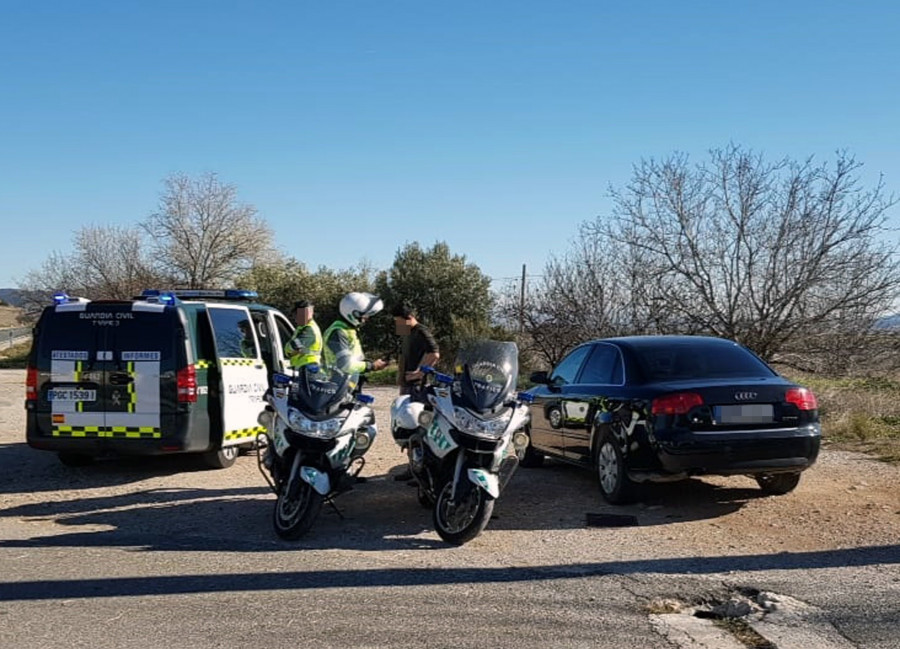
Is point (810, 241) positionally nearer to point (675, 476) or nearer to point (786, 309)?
point (786, 309)

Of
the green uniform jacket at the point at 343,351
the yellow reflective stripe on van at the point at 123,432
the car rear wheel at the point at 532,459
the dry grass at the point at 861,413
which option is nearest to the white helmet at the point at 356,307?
the green uniform jacket at the point at 343,351

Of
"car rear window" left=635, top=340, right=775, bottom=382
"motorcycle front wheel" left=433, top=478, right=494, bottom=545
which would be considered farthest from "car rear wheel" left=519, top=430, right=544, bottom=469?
"motorcycle front wheel" left=433, top=478, right=494, bottom=545

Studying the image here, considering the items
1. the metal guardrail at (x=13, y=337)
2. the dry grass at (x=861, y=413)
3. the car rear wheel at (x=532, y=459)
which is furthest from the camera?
the metal guardrail at (x=13, y=337)

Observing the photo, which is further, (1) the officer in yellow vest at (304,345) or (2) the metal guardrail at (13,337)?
(2) the metal guardrail at (13,337)

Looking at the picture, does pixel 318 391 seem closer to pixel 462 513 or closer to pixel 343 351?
pixel 343 351

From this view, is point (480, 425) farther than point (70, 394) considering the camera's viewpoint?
No

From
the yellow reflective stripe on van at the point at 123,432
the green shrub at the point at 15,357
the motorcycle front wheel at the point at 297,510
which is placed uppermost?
the yellow reflective stripe on van at the point at 123,432

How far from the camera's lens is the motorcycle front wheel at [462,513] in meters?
6.87

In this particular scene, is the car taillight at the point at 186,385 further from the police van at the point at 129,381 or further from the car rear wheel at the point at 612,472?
the car rear wheel at the point at 612,472

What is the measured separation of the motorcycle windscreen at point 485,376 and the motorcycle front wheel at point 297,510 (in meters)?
1.37

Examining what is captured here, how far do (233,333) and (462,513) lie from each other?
4869 millimetres

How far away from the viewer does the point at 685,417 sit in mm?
7605

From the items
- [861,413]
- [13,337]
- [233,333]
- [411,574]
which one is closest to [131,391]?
[233,333]

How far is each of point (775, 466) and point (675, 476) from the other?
2.70 ft
